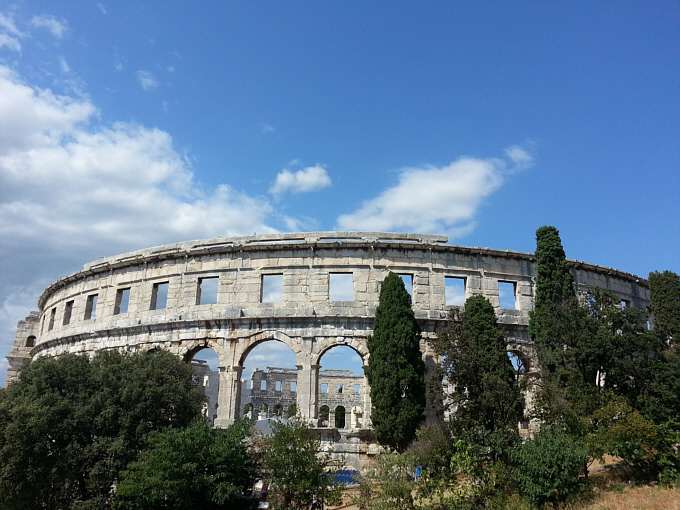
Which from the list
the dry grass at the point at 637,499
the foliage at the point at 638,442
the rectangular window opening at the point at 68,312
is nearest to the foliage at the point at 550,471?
the dry grass at the point at 637,499

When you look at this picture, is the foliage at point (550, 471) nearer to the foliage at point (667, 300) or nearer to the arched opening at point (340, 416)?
the foliage at point (667, 300)

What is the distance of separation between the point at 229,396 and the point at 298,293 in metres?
4.97

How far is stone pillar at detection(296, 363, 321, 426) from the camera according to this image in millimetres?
20031

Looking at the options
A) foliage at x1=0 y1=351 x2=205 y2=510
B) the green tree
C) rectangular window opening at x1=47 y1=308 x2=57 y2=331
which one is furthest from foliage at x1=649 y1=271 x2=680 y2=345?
rectangular window opening at x1=47 y1=308 x2=57 y2=331

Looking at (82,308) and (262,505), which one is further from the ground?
(82,308)

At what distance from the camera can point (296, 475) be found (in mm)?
13258

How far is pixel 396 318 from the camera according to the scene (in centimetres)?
1892

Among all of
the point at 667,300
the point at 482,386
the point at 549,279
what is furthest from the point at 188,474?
the point at 667,300

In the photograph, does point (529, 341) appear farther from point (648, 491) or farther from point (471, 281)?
point (648, 491)

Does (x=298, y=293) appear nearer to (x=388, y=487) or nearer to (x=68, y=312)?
(x=388, y=487)

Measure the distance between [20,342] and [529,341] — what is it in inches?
1338

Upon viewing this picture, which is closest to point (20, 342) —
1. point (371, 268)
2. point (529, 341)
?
point (371, 268)

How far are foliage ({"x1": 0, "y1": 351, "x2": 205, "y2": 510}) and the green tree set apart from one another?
248 inches

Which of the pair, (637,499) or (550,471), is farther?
(550,471)
